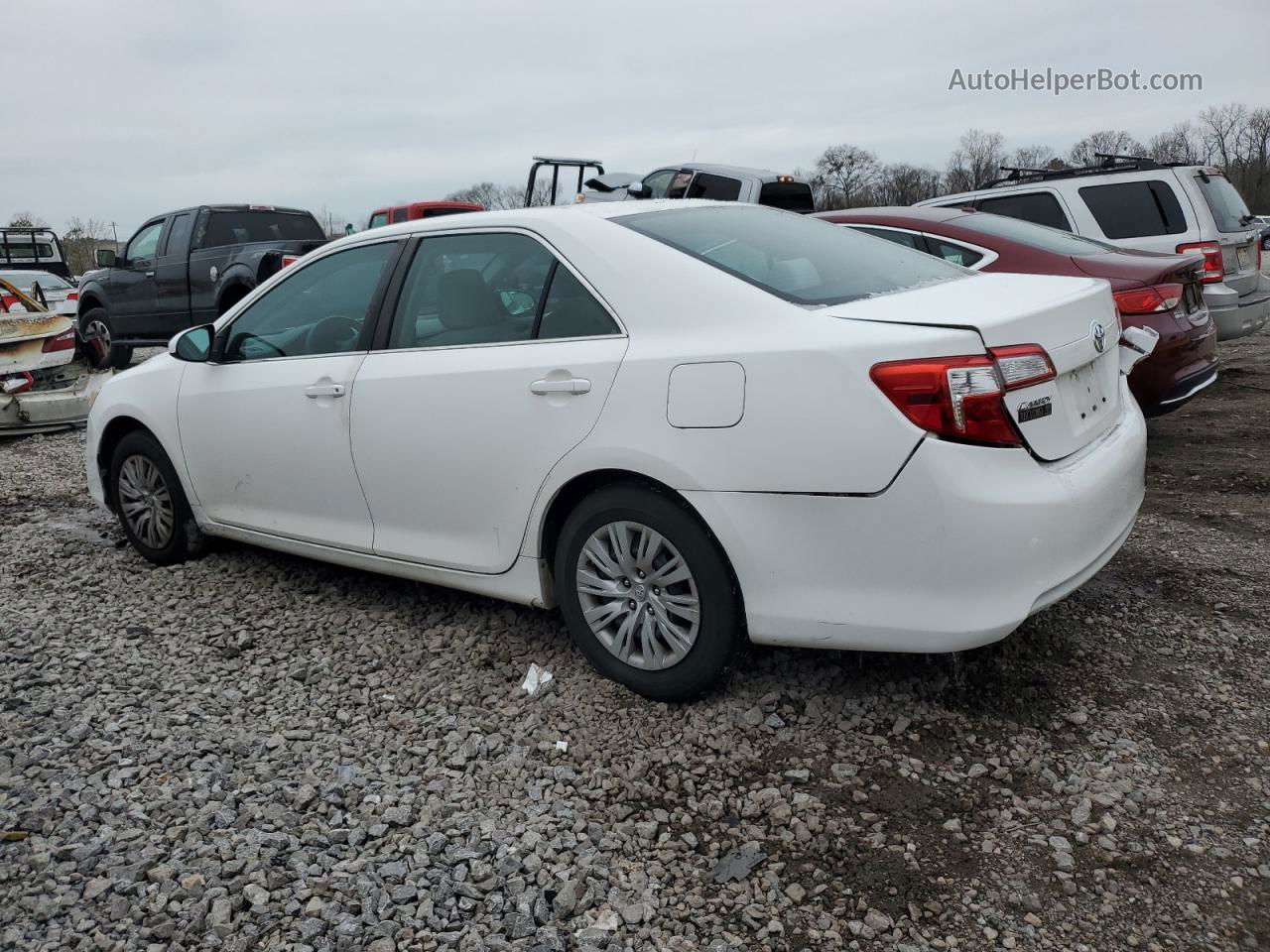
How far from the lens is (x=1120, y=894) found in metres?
2.38

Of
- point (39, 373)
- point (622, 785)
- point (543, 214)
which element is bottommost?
point (622, 785)

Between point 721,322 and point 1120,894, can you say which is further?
point 721,322

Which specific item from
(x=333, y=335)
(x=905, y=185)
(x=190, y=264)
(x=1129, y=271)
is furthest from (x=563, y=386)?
(x=905, y=185)

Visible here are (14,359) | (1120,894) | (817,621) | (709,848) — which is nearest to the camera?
(1120,894)

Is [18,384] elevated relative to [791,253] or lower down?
lower down

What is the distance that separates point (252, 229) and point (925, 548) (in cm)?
1104

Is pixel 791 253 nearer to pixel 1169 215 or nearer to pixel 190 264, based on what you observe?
pixel 1169 215

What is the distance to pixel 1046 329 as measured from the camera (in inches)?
115

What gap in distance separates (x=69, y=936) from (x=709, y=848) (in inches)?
61.4

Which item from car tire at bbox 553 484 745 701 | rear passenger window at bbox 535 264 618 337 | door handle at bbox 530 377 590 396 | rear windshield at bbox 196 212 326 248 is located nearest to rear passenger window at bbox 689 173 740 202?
rear windshield at bbox 196 212 326 248

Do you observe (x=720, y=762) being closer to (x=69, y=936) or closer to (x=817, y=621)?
(x=817, y=621)

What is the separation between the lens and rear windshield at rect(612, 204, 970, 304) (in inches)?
126

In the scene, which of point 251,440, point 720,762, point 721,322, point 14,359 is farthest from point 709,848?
point 14,359

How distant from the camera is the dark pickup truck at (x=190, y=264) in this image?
37.2 feet
